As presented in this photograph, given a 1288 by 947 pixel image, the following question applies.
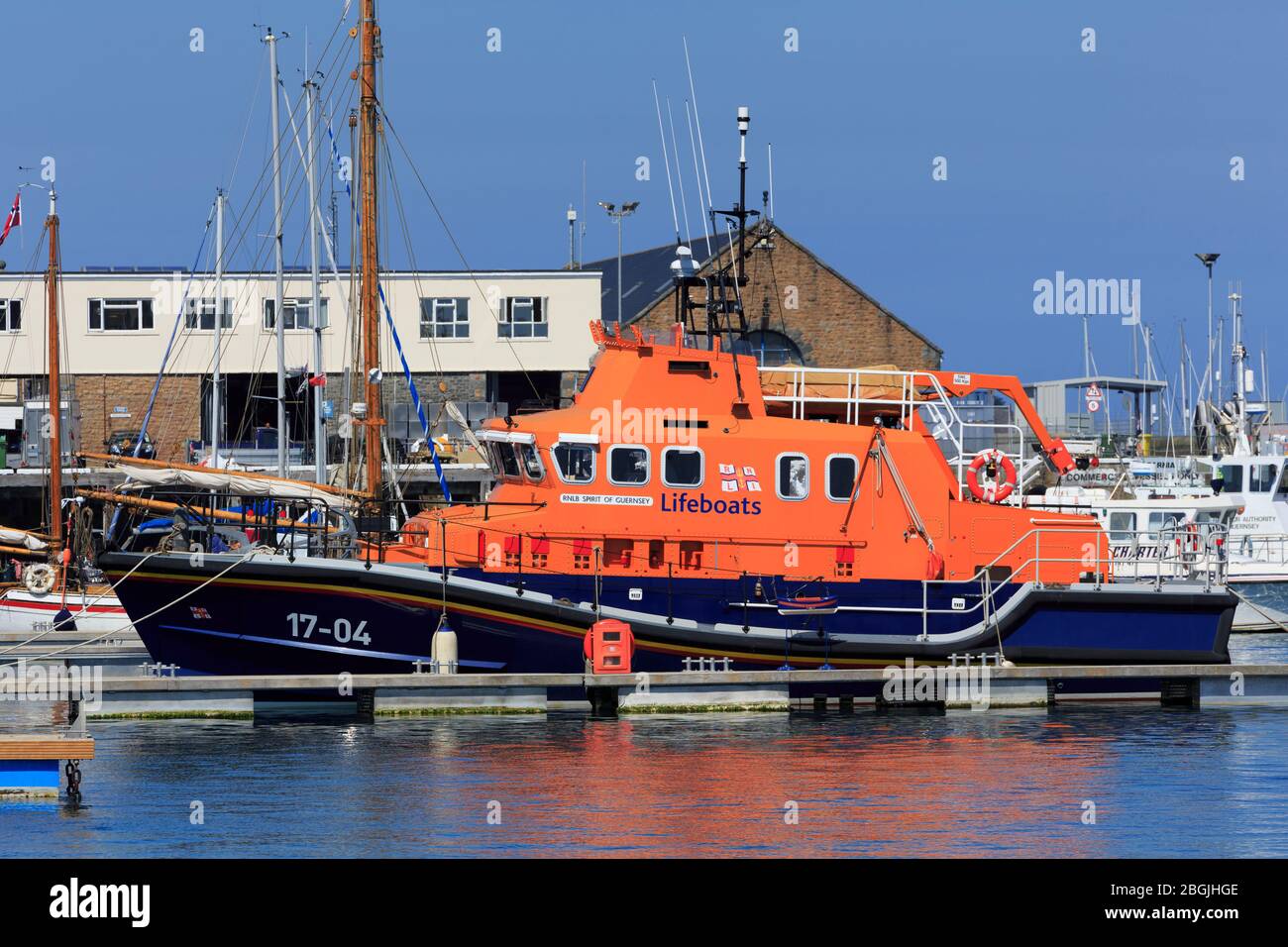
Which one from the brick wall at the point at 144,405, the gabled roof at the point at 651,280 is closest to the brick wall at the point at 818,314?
the gabled roof at the point at 651,280

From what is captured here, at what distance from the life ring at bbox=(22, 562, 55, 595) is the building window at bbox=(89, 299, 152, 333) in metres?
15.5

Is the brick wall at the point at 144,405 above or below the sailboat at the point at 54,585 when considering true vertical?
above

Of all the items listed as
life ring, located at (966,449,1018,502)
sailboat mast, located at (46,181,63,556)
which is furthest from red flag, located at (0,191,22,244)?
life ring, located at (966,449,1018,502)

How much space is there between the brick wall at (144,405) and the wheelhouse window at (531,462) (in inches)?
1073

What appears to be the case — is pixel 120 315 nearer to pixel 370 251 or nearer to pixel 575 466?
pixel 370 251

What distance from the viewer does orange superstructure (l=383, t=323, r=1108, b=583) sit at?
18.3m

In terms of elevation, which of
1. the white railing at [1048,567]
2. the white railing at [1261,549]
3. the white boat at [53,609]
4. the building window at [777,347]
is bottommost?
the white boat at [53,609]

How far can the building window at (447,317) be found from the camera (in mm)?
45531

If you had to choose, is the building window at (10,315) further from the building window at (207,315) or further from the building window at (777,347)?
the building window at (777,347)

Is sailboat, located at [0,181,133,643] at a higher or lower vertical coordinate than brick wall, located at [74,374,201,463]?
lower

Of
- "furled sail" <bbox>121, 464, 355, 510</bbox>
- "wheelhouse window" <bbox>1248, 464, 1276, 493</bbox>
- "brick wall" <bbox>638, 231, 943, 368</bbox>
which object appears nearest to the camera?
"furled sail" <bbox>121, 464, 355, 510</bbox>

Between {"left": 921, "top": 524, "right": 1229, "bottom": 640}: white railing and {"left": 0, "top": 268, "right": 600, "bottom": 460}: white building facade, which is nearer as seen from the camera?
{"left": 921, "top": 524, "right": 1229, "bottom": 640}: white railing

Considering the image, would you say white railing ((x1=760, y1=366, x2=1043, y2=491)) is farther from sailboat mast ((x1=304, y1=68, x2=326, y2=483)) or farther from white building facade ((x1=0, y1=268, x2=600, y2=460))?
white building facade ((x1=0, y1=268, x2=600, y2=460))

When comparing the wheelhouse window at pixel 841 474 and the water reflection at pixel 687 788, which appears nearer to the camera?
the water reflection at pixel 687 788
